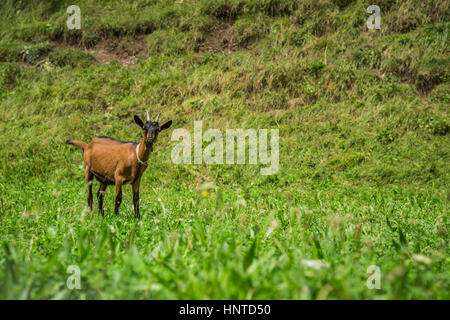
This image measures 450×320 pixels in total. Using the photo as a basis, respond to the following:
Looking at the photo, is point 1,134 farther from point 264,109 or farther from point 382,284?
point 382,284

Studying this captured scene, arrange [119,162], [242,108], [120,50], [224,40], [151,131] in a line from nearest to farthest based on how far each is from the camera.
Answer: [151,131], [119,162], [242,108], [224,40], [120,50]

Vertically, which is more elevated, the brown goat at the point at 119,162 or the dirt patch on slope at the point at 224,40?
the dirt patch on slope at the point at 224,40

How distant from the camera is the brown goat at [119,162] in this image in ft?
22.6

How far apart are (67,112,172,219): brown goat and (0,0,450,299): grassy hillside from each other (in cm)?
69

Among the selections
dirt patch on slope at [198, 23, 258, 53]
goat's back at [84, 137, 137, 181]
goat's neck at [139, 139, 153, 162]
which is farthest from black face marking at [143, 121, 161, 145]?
dirt patch on slope at [198, 23, 258, 53]

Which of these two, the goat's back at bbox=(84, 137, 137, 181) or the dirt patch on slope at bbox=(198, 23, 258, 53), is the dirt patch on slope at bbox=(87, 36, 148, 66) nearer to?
the dirt patch on slope at bbox=(198, 23, 258, 53)

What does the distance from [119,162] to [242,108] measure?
29.0 ft

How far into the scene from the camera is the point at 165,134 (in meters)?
15.0

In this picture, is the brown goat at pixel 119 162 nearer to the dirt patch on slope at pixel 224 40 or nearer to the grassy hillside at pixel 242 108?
the grassy hillside at pixel 242 108

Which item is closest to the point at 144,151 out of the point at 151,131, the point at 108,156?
the point at 151,131

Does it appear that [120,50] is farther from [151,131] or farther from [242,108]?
[151,131]

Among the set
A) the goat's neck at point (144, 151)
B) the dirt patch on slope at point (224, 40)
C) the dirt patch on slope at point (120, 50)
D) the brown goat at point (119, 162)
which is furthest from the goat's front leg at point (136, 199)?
the dirt patch on slope at point (120, 50)

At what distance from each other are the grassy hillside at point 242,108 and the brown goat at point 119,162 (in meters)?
0.69

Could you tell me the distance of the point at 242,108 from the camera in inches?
604
